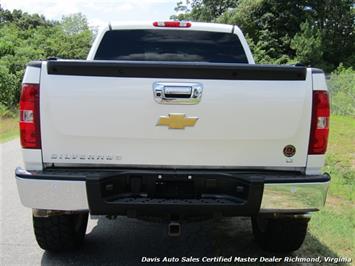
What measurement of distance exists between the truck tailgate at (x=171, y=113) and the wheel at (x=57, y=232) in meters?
0.85

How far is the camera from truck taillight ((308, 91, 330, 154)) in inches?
137

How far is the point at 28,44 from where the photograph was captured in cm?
3859

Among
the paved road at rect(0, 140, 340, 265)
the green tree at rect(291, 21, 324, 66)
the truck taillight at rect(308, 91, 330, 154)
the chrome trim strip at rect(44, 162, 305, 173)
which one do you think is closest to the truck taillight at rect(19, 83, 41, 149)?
the chrome trim strip at rect(44, 162, 305, 173)

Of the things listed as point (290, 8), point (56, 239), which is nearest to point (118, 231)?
point (56, 239)

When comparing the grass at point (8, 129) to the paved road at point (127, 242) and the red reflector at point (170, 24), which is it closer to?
the paved road at point (127, 242)

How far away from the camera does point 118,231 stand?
5086 mm

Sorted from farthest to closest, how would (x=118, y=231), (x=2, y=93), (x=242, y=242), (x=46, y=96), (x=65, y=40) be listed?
(x=65, y=40) < (x=2, y=93) < (x=118, y=231) < (x=242, y=242) < (x=46, y=96)

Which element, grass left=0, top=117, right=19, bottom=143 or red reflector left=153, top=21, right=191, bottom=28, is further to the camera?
grass left=0, top=117, right=19, bottom=143

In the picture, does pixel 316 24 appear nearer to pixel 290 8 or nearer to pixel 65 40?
pixel 290 8

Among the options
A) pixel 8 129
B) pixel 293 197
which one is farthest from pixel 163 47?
pixel 8 129

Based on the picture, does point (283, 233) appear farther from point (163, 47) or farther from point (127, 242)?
point (163, 47)

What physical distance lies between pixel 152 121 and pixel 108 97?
351mm

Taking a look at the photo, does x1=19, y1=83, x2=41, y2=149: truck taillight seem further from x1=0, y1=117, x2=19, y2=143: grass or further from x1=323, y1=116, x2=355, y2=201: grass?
x1=0, y1=117, x2=19, y2=143: grass

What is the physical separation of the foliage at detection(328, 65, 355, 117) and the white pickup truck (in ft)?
51.0
